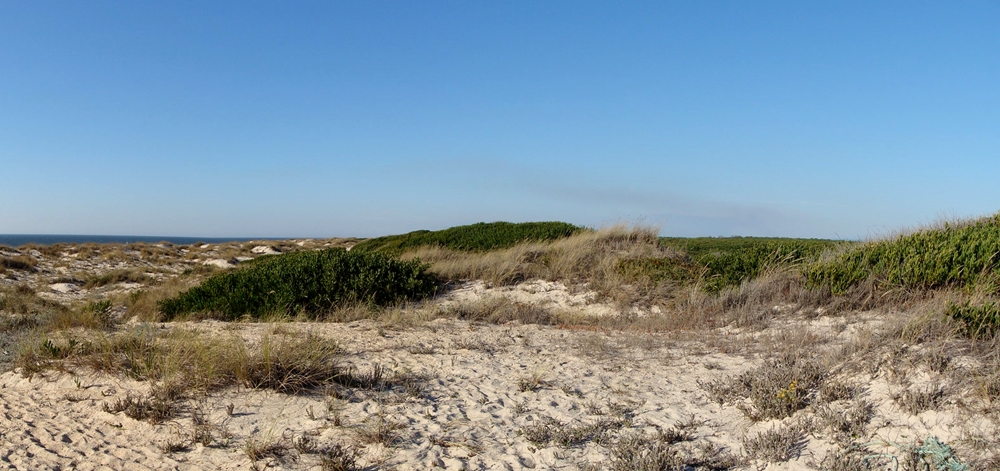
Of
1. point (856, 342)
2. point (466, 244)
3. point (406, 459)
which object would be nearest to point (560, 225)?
point (466, 244)

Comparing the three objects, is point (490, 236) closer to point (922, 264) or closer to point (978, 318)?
point (922, 264)

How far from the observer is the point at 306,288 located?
9.52 m

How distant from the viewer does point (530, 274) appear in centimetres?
1184

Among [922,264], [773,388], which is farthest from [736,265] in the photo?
[773,388]

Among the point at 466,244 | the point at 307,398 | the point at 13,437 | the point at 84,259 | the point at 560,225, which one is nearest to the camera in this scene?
the point at 13,437

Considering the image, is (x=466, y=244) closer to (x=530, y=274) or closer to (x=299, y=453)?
(x=530, y=274)

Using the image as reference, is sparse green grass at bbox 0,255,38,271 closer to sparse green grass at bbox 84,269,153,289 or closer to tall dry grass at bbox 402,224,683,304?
sparse green grass at bbox 84,269,153,289

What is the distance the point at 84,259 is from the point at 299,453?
26311mm

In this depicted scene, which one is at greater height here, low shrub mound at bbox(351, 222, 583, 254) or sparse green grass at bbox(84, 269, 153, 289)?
low shrub mound at bbox(351, 222, 583, 254)

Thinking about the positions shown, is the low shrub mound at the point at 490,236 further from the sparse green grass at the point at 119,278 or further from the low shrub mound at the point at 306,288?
the sparse green grass at the point at 119,278

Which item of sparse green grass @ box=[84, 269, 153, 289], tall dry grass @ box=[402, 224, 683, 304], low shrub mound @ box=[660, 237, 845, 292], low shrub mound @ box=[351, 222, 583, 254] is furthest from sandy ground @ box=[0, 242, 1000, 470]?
sparse green grass @ box=[84, 269, 153, 289]

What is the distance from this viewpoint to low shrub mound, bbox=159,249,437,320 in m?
9.12

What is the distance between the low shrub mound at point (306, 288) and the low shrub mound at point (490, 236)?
5599mm

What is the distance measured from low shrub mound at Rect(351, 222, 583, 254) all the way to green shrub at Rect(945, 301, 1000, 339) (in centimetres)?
1137
